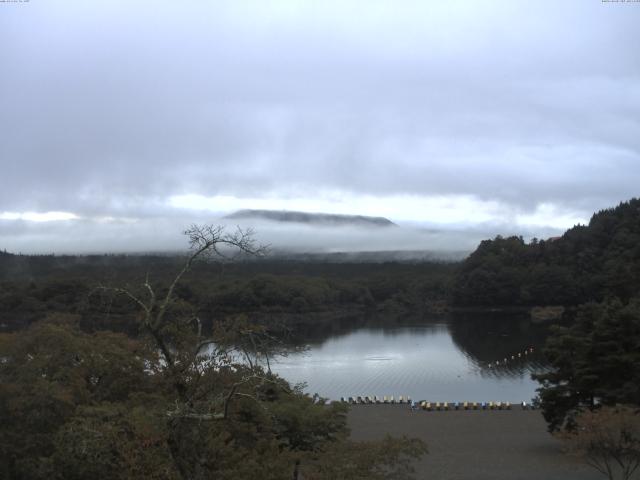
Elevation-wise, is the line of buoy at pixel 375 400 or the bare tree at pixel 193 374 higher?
the bare tree at pixel 193 374

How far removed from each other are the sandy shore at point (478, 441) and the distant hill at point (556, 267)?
42.6m

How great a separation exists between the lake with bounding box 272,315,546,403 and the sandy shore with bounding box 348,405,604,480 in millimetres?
4500

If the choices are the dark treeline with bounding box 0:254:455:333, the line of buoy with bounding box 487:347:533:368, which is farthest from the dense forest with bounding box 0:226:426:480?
the dark treeline with bounding box 0:254:455:333

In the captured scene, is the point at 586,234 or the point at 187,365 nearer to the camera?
the point at 187,365

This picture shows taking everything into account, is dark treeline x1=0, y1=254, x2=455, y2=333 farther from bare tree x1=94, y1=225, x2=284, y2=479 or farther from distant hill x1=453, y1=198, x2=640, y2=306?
bare tree x1=94, y1=225, x2=284, y2=479

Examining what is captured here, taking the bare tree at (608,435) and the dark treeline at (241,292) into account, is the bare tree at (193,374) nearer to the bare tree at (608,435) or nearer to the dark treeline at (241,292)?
the bare tree at (608,435)

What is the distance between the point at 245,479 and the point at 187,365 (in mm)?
1189

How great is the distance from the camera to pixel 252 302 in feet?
184

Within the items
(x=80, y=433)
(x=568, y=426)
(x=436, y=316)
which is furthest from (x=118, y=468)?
(x=436, y=316)

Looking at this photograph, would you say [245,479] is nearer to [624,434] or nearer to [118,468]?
[118,468]

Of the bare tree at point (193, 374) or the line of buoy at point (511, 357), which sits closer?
the bare tree at point (193, 374)

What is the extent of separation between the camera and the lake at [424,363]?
88.5ft

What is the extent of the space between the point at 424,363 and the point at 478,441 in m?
17.5

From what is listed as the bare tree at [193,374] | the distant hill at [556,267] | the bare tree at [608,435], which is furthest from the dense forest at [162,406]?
the distant hill at [556,267]
